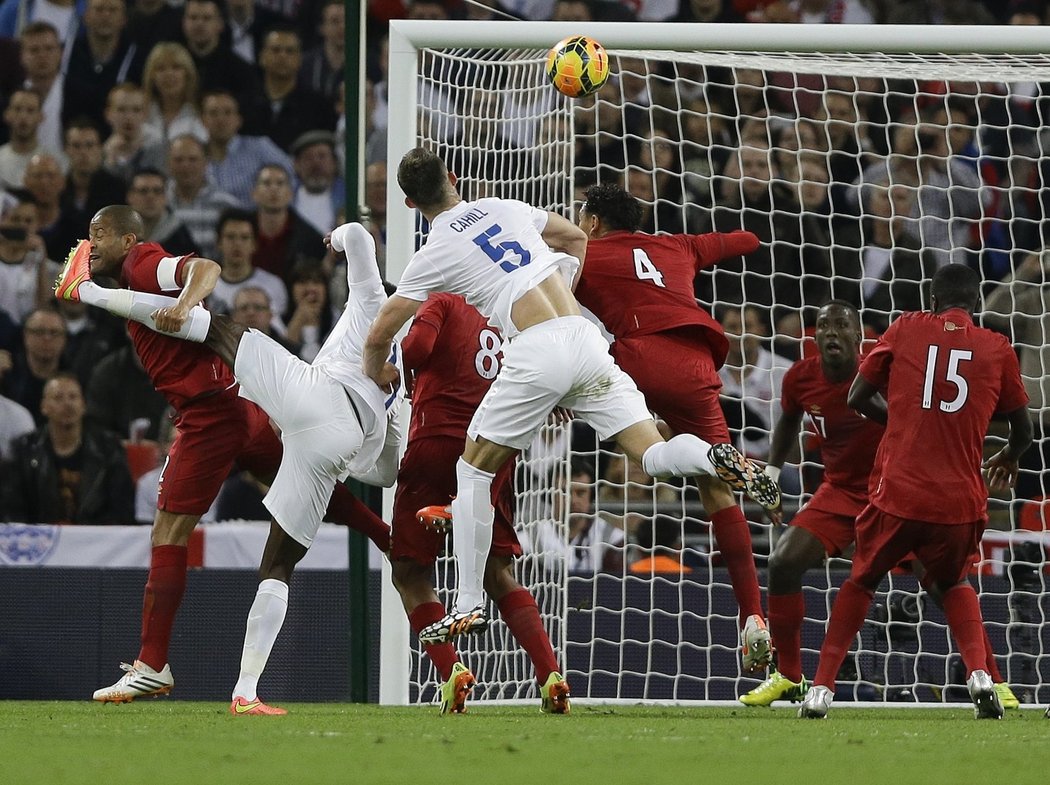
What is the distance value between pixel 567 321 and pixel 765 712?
6.85 feet

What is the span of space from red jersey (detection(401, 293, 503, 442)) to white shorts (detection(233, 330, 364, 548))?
46 centimetres

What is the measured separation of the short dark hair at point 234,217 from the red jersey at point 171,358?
4.75 metres

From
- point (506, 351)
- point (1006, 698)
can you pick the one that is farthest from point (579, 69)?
point (1006, 698)

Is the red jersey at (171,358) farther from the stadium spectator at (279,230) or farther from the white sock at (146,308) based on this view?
the stadium spectator at (279,230)

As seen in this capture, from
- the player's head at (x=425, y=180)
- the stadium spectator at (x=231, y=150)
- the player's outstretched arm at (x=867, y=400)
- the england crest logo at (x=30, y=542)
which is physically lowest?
the england crest logo at (x=30, y=542)

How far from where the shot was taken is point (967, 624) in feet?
21.0

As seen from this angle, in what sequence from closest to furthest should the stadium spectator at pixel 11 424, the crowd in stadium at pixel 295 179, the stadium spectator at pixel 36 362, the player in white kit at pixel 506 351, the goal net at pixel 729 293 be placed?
the player in white kit at pixel 506 351 → the goal net at pixel 729 293 → the crowd in stadium at pixel 295 179 → the stadium spectator at pixel 11 424 → the stadium spectator at pixel 36 362

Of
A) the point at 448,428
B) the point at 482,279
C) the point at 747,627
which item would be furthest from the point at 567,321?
the point at 747,627

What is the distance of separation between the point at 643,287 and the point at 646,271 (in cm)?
8

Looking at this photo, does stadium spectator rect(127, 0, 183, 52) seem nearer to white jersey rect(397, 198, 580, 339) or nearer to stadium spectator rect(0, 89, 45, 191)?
stadium spectator rect(0, 89, 45, 191)

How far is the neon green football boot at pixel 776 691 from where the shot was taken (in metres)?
7.45

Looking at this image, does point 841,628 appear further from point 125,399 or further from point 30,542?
point 125,399

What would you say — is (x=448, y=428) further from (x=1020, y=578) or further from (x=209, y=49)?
(x=209, y=49)

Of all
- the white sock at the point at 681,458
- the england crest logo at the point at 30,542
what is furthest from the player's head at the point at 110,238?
the white sock at the point at 681,458
